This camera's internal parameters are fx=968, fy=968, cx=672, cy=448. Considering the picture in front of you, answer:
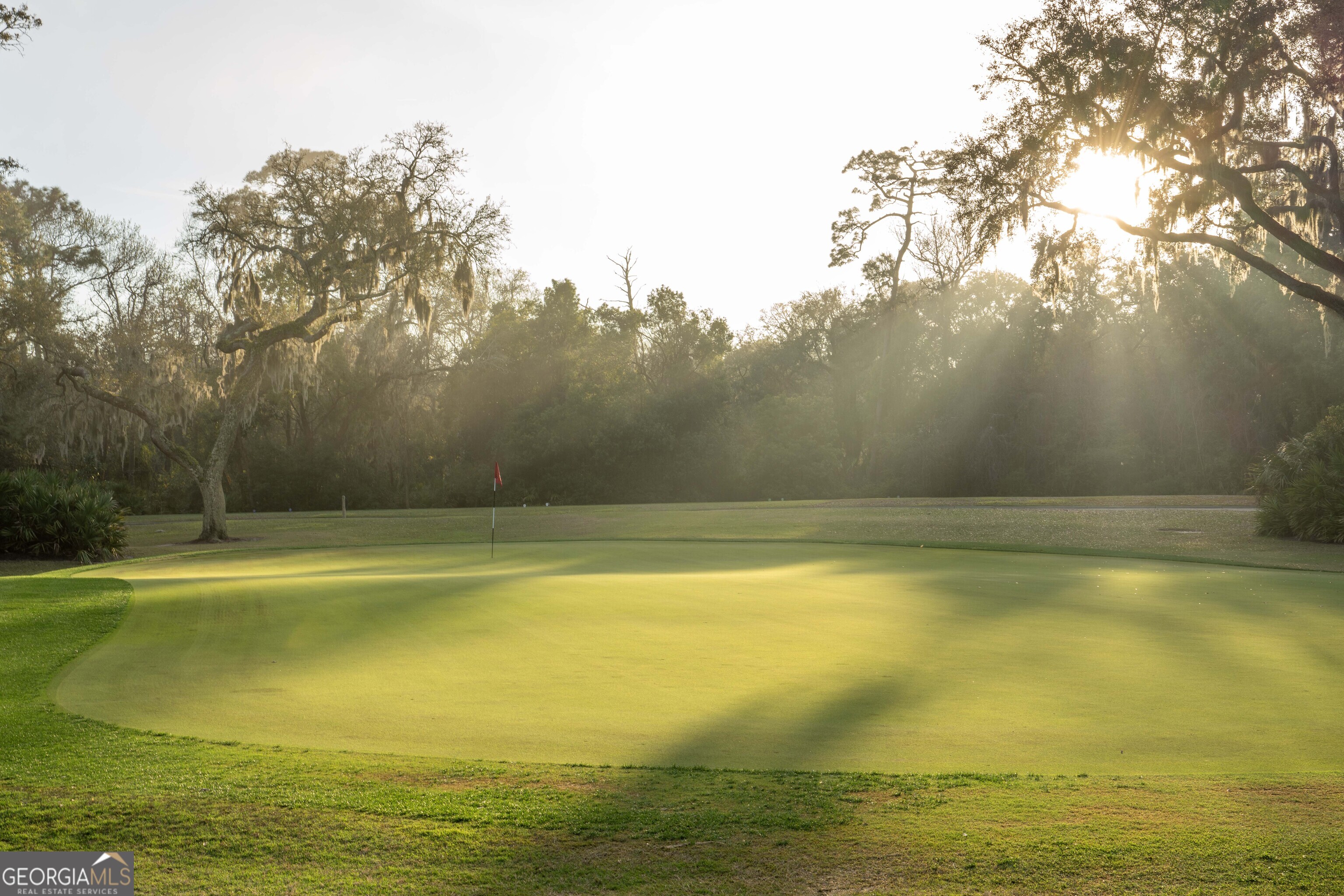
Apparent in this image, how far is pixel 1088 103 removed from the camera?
18.0 meters

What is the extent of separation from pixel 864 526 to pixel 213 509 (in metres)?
17.1

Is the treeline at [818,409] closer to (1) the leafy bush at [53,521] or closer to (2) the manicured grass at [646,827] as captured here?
(1) the leafy bush at [53,521]

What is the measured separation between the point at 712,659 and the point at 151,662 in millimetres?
4332

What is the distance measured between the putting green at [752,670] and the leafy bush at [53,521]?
30.9 feet

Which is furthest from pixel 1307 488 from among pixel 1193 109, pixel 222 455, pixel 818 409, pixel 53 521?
pixel 818 409

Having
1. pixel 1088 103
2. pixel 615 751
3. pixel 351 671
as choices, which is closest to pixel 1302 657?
pixel 615 751

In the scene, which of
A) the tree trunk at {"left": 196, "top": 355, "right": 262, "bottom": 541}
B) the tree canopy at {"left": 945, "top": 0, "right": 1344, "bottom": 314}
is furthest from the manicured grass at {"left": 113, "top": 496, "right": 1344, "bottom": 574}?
the tree canopy at {"left": 945, "top": 0, "right": 1344, "bottom": 314}

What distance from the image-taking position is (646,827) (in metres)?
3.94

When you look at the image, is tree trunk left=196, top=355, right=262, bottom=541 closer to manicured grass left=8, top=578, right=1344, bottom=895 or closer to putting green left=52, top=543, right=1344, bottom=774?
putting green left=52, top=543, right=1344, bottom=774

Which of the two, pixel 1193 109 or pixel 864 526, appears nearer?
pixel 1193 109

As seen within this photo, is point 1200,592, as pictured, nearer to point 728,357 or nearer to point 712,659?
point 712,659

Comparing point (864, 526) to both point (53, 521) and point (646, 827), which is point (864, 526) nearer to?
point (53, 521)

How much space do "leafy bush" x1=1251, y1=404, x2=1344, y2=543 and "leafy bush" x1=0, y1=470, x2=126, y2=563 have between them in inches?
992

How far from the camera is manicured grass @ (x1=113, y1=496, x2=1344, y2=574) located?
19.9 m
